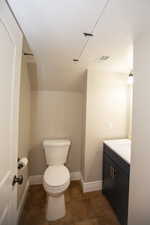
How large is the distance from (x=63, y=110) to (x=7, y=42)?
1.64 metres

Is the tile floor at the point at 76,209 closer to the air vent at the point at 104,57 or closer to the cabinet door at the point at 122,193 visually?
the cabinet door at the point at 122,193

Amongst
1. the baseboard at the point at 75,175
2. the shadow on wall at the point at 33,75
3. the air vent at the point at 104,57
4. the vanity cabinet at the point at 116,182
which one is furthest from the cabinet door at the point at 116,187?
the shadow on wall at the point at 33,75

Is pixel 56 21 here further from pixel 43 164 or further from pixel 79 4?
pixel 43 164

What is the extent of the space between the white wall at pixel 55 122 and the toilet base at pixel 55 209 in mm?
789

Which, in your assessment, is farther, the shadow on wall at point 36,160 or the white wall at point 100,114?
the shadow on wall at point 36,160

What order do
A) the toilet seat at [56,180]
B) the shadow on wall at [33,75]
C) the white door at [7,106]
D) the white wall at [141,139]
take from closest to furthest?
1. the white door at [7,106]
2. the white wall at [141,139]
3. the toilet seat at [56,180]
4. the shadow on wall at [33,75]

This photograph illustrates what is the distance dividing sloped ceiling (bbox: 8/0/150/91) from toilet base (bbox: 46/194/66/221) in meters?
1.79

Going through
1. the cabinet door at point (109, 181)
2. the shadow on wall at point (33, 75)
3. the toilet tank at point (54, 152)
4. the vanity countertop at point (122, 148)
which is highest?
the shadow on wall at point (33, 75)

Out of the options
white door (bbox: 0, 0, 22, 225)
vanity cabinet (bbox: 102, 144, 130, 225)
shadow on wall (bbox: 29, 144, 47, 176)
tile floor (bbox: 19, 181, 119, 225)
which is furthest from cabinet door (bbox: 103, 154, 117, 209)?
white door (bbox: 0, 0, 22, 225)

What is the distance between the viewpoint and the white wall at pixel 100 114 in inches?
76.4

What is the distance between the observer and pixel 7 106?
731 mm

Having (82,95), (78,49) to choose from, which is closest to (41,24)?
(78,49)

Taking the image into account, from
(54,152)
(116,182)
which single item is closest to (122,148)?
(116,182)

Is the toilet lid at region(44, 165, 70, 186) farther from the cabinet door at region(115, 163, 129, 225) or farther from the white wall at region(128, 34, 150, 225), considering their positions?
the white wall at region(128, 34, 150, 225)
